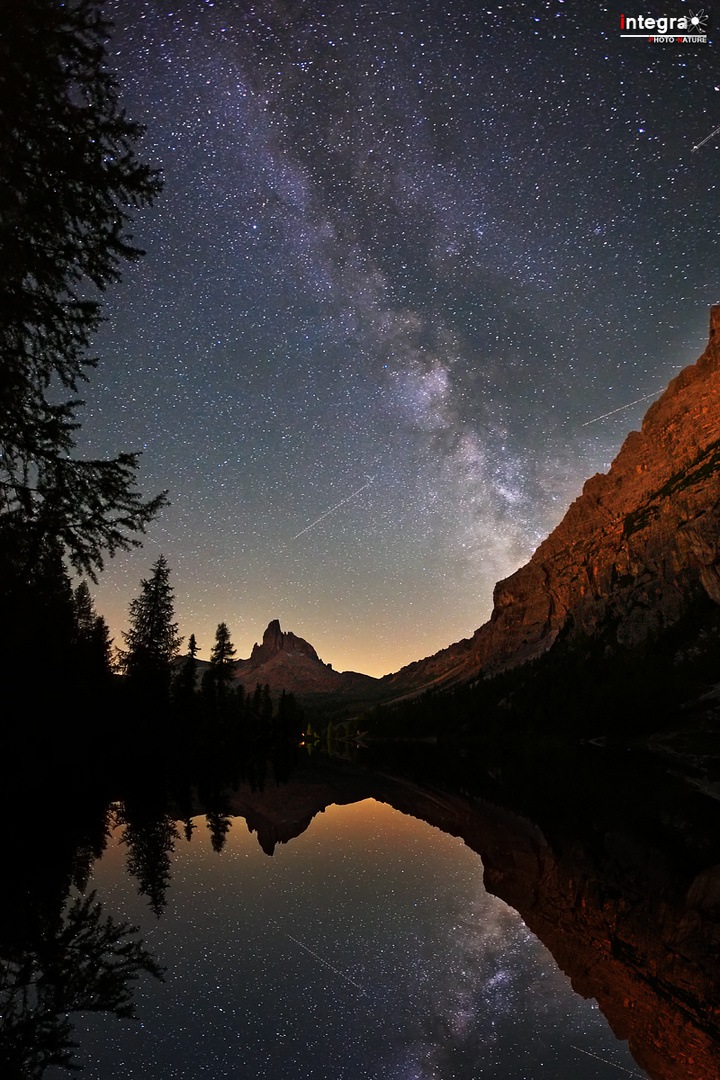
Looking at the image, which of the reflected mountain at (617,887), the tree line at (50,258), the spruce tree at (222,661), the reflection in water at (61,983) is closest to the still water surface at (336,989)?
the reflection in water at (61,983)

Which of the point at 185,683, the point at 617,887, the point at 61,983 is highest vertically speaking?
the point at 185,683

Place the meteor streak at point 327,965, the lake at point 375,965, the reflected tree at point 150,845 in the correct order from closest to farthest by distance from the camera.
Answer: the lake at point 375,965
the meteor streak at point 327,965
the reflected tree at point 150,845

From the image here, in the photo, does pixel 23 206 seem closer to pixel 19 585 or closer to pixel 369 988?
pixel 19 585

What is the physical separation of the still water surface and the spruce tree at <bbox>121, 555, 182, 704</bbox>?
109 ft

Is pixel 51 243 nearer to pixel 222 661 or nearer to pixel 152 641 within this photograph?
pixel 152 641

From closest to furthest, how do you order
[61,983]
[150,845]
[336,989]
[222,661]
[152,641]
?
[61,983]
[336,989]
[150,845]
[152,641]
[222,661]

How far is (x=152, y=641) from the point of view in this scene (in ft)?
149

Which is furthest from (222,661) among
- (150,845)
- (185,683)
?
(150,845)

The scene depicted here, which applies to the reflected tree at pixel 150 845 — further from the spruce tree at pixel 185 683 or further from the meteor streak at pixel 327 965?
the spruce tree at pixel 185 683

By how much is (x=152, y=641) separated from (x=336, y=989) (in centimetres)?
4267

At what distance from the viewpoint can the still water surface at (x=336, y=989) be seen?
5.32 meters

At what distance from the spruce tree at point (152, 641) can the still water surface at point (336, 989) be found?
33.3 metres

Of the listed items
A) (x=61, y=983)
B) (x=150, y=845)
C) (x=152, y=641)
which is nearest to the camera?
(x=61, y=983)

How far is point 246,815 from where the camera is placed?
1845cm
